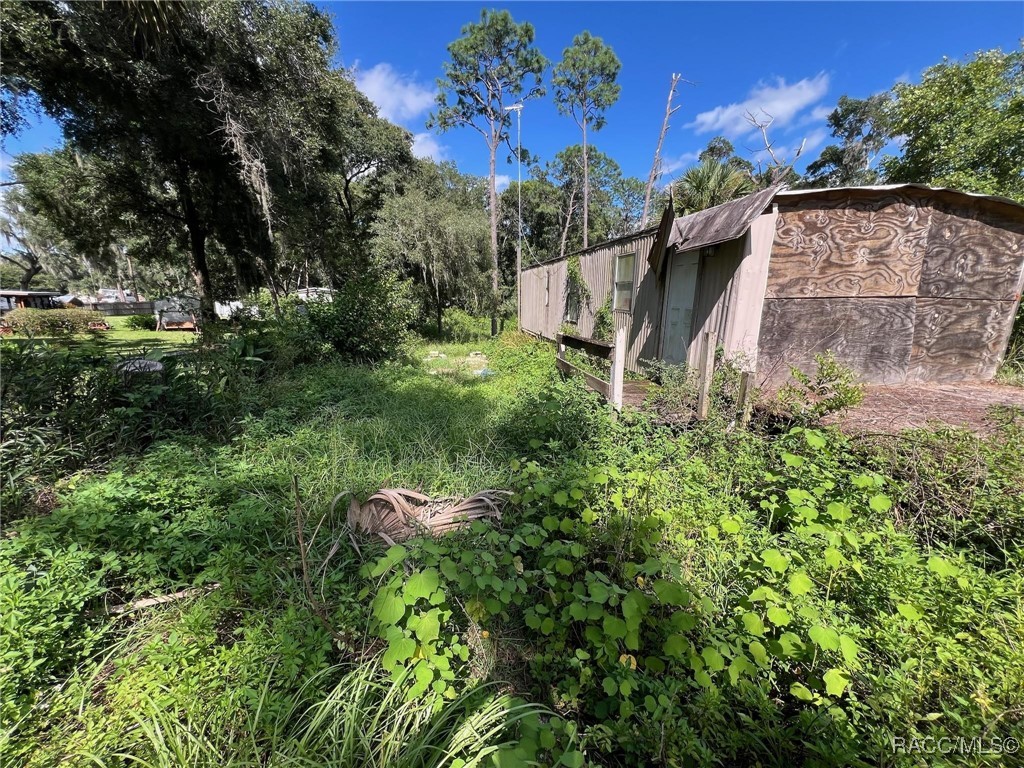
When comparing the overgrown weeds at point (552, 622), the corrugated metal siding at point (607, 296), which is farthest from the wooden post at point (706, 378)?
the corrugated metal siding at point (607, 296)

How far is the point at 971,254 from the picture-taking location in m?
4.60

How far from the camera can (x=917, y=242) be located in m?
4.46

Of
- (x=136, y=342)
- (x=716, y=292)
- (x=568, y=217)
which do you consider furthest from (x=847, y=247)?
(x=568, y=217)

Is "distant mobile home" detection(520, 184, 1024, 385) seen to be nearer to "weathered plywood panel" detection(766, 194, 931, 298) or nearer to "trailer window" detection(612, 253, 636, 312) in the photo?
"weathered plywood panel" detection(766, 194, 931, 298)

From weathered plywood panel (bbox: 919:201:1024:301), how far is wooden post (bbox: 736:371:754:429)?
3.29m

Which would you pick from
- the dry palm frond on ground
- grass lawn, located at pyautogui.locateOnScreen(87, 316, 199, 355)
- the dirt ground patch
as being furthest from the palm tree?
grass lawn, located at pyautogui.locateOnScreen(87, 316, 199, 355)

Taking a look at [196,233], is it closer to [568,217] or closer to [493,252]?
[493,252]

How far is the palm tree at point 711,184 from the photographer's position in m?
9.71

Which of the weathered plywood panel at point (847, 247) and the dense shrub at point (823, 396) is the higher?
the weathered plywood panel at point (847, 247)

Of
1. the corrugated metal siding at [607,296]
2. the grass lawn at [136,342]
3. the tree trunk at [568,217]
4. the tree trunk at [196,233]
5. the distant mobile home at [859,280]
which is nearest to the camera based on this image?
the grass lawn at [136,342]

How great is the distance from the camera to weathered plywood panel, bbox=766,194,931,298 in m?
4.30

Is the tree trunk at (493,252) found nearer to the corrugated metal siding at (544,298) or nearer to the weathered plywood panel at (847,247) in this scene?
the corrugated metal siding at (544,298)

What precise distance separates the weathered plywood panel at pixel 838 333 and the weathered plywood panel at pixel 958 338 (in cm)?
22

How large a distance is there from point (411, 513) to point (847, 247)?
553cm
